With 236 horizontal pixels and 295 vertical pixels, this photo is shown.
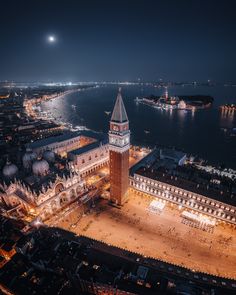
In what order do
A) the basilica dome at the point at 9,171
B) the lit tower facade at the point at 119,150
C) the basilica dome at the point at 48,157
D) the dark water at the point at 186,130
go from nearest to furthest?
the lit tower facade at the point at 119,150 < the basilica dome at the point at 9,171 < the basilica dome at the point at 48,157 < the dark water at the point at 186,130

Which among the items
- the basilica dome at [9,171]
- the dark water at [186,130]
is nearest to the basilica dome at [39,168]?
the basilica dome at [9,171]

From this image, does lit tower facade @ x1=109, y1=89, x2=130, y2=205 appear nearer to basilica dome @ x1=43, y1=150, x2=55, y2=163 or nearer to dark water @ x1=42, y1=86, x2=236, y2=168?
basilica dome @ x1=43, y1=150, x2=55, y2=163

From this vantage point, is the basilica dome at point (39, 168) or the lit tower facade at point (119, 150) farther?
the basilica dome at point (39, 168)

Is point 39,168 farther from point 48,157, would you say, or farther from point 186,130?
point 186,130

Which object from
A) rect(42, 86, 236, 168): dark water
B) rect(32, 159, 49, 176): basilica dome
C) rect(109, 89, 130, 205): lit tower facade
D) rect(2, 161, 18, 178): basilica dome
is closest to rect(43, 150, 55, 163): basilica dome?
rect(32, 159, 49, 176): basilica dome

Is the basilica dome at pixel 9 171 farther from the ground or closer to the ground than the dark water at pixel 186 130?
farther from the ground

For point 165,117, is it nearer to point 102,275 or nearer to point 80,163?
point 80,163

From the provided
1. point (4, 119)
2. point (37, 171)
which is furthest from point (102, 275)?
point (4, 119)

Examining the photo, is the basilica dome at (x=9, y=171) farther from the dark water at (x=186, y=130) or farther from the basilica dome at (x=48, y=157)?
the dark water at (x=186, y=130)

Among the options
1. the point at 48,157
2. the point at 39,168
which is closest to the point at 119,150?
the point at 39,168
